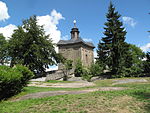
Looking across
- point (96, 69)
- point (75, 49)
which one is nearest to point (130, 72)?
point (96, 69)

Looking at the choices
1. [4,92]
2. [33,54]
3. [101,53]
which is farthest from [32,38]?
Result: [4,92]

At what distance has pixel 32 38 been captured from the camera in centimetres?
2925

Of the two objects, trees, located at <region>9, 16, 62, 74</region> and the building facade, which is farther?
the building facade

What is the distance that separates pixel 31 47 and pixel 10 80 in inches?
816

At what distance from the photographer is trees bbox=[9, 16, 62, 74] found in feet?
93.9

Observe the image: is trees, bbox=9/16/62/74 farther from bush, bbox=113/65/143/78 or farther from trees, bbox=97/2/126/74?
bush, bbox=113/65/143/78

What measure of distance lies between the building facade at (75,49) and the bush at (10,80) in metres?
30.5

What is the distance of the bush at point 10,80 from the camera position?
8.09 metres

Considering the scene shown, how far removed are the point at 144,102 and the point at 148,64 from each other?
1025 inches

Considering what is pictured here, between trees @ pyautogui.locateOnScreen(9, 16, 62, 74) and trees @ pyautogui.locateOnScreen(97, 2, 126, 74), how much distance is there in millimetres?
11899

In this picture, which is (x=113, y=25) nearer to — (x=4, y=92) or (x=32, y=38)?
(x=32, y=38)

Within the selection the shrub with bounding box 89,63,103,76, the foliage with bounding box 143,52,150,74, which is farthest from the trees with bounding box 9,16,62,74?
the foliage with bounding box 143,52,150,74

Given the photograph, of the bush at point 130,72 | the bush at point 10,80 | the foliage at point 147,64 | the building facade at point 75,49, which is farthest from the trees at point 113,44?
the bush at point 10,80

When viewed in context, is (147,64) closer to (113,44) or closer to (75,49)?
(113,44)
